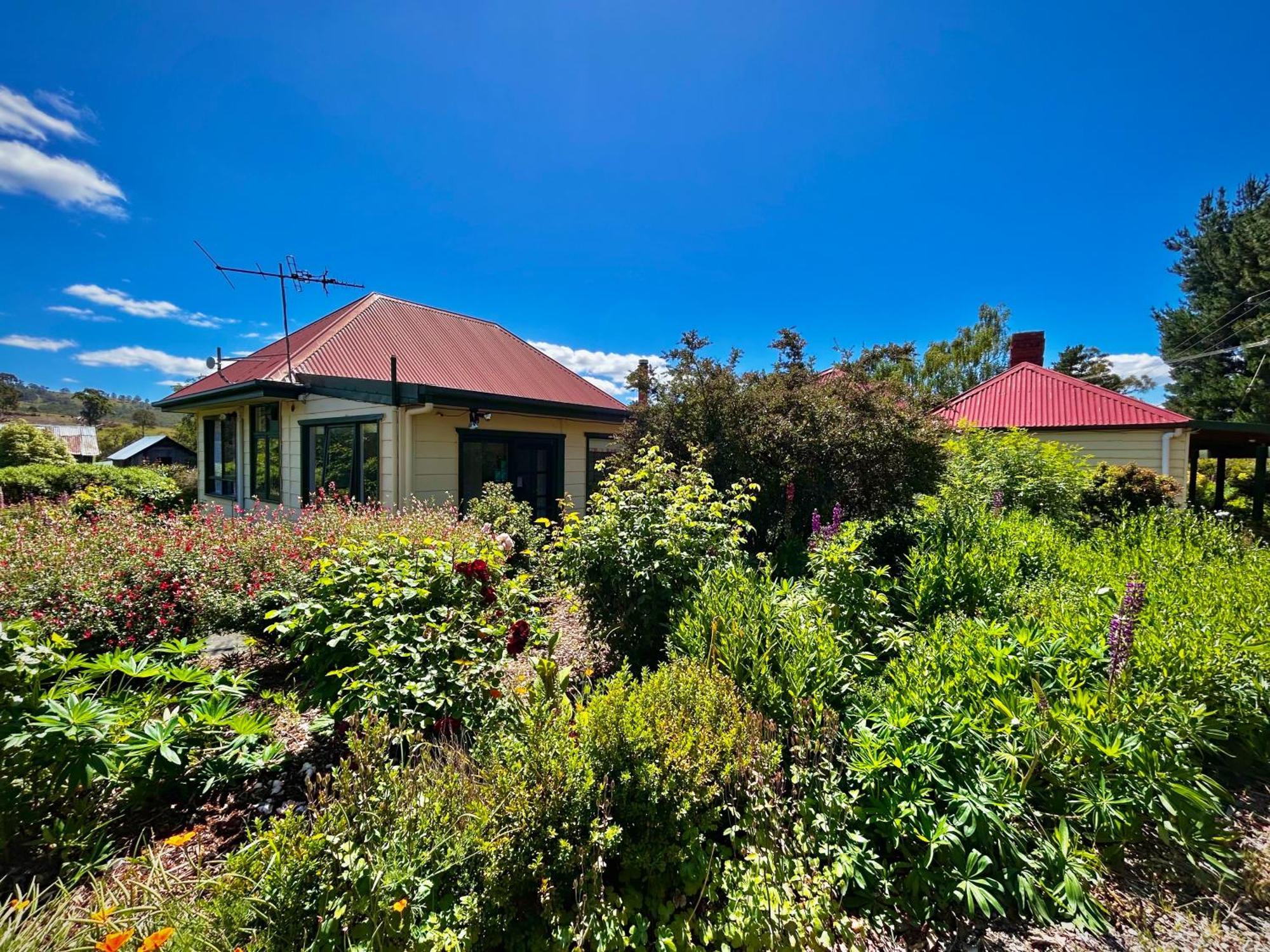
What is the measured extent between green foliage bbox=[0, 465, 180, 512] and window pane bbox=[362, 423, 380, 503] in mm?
8524

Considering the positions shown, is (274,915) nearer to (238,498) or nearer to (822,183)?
(822,183)

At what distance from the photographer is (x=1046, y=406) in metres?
13.2

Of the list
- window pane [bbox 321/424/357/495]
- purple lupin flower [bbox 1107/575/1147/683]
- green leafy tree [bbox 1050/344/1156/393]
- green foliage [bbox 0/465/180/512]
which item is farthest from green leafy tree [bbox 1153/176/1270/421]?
green foliage [bbox 0/465/180/512]

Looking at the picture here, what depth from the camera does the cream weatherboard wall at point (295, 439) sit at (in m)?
7.92

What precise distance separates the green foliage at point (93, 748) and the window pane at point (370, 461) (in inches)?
238

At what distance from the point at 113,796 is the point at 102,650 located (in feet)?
6.65

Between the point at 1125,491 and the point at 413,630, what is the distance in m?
11.8

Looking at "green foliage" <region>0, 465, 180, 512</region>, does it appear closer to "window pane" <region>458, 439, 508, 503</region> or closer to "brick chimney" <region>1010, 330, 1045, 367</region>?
"window pane" <region>458, 439, 508, 503</region>

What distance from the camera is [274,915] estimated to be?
4.75ft

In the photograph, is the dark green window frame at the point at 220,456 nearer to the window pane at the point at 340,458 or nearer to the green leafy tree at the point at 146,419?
the window pane at the point at 340,458

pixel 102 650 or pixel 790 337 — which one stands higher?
pixel 790 337

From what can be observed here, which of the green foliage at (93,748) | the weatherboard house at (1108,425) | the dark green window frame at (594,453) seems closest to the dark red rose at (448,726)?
the green foliage at (93,748)

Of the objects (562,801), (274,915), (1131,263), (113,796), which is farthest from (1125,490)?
(1131,263)

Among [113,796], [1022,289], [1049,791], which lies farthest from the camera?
[1022,289]
